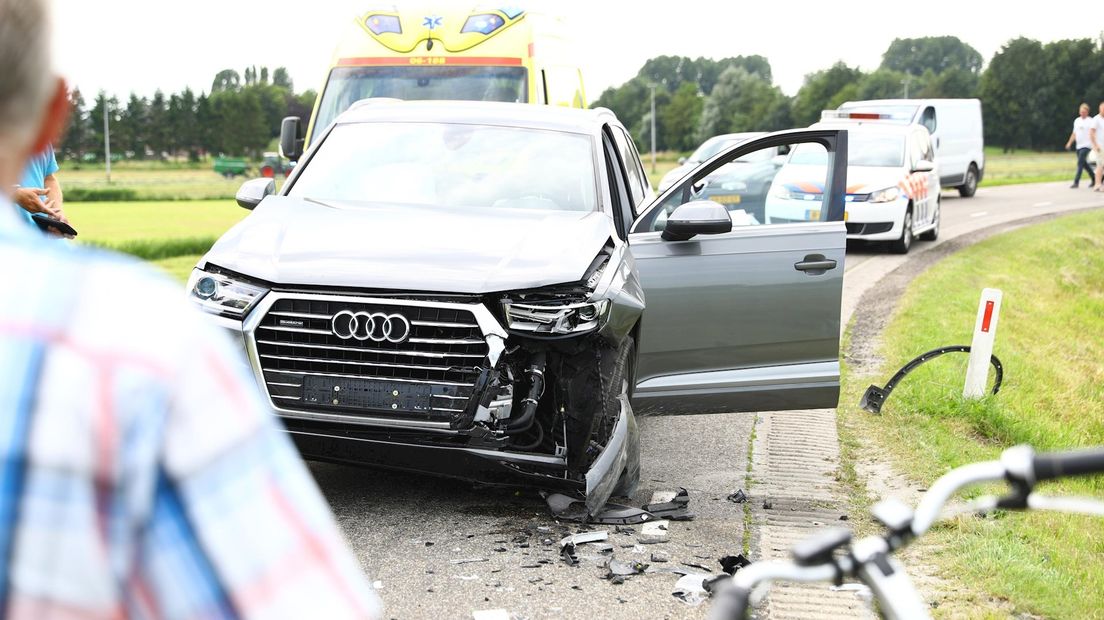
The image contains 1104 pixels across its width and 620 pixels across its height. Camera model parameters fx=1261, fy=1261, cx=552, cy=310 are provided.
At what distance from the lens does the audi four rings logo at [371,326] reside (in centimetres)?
A: 515

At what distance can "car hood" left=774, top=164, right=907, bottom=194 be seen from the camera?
16.7m

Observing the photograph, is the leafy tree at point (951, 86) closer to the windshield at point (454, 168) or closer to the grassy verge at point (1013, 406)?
the grassy verge at point (1013, 406)

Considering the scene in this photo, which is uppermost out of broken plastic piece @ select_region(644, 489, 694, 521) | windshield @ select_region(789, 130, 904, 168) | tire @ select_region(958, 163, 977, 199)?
windshield @ select_region(789, 130, 904, 168)

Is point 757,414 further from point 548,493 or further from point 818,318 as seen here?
point 548,493

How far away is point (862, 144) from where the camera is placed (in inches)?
720

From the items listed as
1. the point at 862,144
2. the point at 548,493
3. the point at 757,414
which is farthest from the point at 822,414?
the point at 862,144

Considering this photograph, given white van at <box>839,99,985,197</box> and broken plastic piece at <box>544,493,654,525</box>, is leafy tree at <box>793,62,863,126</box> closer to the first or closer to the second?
white van at <box>839,99,985,197</box>

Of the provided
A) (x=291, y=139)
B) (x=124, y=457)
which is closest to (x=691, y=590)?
(x=124, y=457)

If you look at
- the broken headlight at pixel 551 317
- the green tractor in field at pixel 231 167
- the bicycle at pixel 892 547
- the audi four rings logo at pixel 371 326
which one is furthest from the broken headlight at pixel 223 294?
the green tractor in field at pixel 231 167

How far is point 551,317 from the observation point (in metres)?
5.18

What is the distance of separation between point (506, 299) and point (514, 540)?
1.02 metres

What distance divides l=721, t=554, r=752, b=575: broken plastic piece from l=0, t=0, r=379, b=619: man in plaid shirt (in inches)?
162

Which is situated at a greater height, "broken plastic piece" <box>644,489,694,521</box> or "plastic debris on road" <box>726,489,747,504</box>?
"broken plastic piece" <box>644,489,694,521</box>

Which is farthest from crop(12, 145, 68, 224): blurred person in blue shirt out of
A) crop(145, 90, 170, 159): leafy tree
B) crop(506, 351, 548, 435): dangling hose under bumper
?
crop(145, 90, 170, 159): leafy tree
